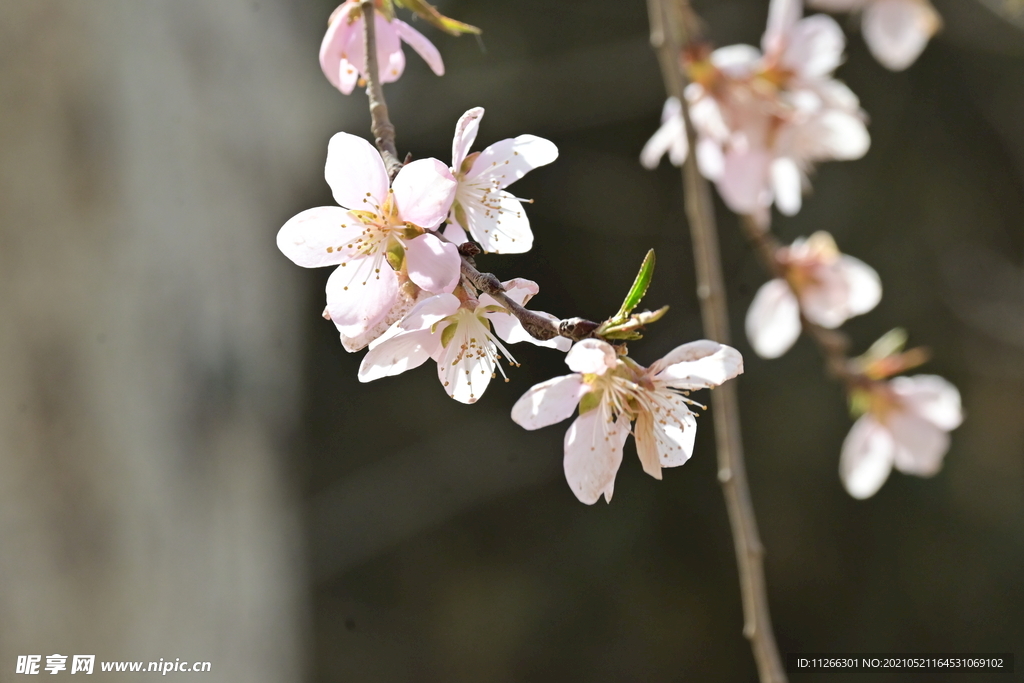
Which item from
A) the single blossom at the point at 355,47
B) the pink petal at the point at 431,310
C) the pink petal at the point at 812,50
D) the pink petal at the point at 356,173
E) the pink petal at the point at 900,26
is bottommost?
the pink petal at the point at 431,310

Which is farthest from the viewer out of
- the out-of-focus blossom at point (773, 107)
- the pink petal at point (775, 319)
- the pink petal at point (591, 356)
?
the pink petal at point (775, 319)

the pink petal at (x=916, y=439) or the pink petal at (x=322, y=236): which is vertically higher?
the pink petal at (x=322, y=236)

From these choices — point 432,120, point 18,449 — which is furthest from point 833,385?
point 18,449

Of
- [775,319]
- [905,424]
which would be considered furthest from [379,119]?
[905,424]

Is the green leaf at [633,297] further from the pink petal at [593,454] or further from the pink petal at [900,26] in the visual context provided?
the pink petal at [900,26]

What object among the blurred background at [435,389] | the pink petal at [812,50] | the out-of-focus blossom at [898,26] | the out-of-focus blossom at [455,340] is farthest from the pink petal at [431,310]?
the blurred background at [435,389]

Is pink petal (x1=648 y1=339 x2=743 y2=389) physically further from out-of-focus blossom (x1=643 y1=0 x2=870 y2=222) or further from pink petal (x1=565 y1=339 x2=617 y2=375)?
out-of-focus blossom (x1=643 y1=0 x2=870 y2=222)

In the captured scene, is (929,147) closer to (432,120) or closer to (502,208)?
(432,120)

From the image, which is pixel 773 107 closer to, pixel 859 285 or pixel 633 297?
pixel 859 285

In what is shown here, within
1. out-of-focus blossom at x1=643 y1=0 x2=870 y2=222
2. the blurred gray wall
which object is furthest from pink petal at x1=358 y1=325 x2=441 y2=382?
the blurred gray wall
